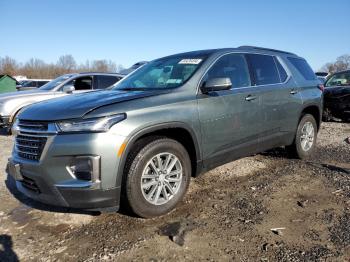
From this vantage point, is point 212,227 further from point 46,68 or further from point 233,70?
point 46,68

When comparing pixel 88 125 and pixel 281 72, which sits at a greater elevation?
pixel 281 72

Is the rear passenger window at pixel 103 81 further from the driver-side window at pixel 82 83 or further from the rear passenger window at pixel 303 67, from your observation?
the rear passenger window at pixel 303 67


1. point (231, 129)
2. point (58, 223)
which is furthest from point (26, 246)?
point (231, 129)

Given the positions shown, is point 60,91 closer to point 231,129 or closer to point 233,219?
point 231,129

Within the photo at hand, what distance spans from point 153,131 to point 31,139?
46.3 inches

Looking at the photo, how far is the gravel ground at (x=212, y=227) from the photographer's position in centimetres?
304

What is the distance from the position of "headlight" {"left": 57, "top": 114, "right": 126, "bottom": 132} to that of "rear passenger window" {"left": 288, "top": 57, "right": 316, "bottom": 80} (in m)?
3.75

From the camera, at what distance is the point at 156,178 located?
3709mm

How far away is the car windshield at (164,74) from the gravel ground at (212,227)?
1.41m

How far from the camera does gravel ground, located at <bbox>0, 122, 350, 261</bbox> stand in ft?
9.96

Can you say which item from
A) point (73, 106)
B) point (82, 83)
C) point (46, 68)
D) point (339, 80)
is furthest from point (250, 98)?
point (46, 68)

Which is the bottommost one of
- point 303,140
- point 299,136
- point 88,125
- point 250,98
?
point 303,140

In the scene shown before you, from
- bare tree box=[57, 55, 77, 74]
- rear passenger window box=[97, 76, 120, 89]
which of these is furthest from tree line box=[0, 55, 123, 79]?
rear passenger window box=[97, 76, 120, 89]

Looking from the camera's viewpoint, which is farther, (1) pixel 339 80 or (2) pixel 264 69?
(1) pixel 339 80
